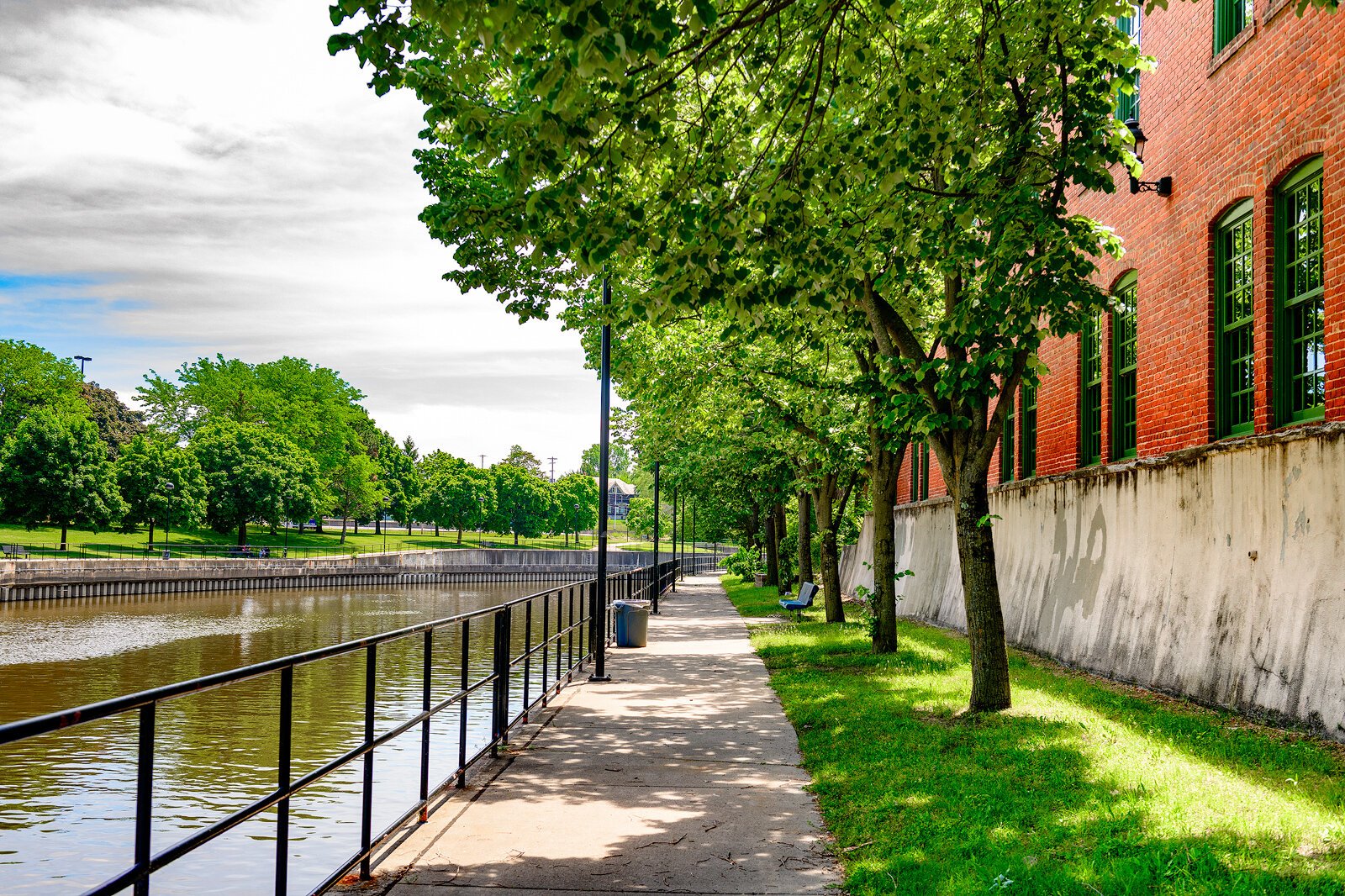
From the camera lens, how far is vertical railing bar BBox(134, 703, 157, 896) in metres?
3.40

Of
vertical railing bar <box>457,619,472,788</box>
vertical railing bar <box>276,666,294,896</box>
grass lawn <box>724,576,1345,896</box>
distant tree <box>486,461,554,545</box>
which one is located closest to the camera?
vertical railing bar <box>276,666,294,896</box>

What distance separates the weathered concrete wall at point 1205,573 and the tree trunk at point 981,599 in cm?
234

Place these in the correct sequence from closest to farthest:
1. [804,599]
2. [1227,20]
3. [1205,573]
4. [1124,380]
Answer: [1205,573] → [1227,20] → [1124,380] → [804,599]

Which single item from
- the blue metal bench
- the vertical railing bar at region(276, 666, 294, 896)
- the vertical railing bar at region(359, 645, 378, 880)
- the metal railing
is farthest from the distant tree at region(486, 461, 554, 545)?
the vertical railing bar at region(276, 666, 294, 896)

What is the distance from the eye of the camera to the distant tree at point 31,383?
8225 centimetres

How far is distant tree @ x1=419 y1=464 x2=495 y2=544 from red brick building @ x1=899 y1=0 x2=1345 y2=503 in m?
106

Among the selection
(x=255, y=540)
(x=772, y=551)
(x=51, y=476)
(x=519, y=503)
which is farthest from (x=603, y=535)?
(x=519, y=503)

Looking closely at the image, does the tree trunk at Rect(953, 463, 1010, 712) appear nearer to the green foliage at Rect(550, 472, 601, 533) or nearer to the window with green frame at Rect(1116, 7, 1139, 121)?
the window with green frame at Rect(1116, 7, 1139, 121)

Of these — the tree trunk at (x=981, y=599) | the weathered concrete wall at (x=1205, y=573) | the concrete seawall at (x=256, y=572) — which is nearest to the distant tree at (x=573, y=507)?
the concrete seawall at (x=256, y=572)

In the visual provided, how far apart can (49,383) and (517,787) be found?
3611 inches

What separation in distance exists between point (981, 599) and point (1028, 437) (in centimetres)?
1024

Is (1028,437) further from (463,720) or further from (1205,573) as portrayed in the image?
(463,720)

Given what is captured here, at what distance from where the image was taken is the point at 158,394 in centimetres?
9456

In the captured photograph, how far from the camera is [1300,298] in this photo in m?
10.7
